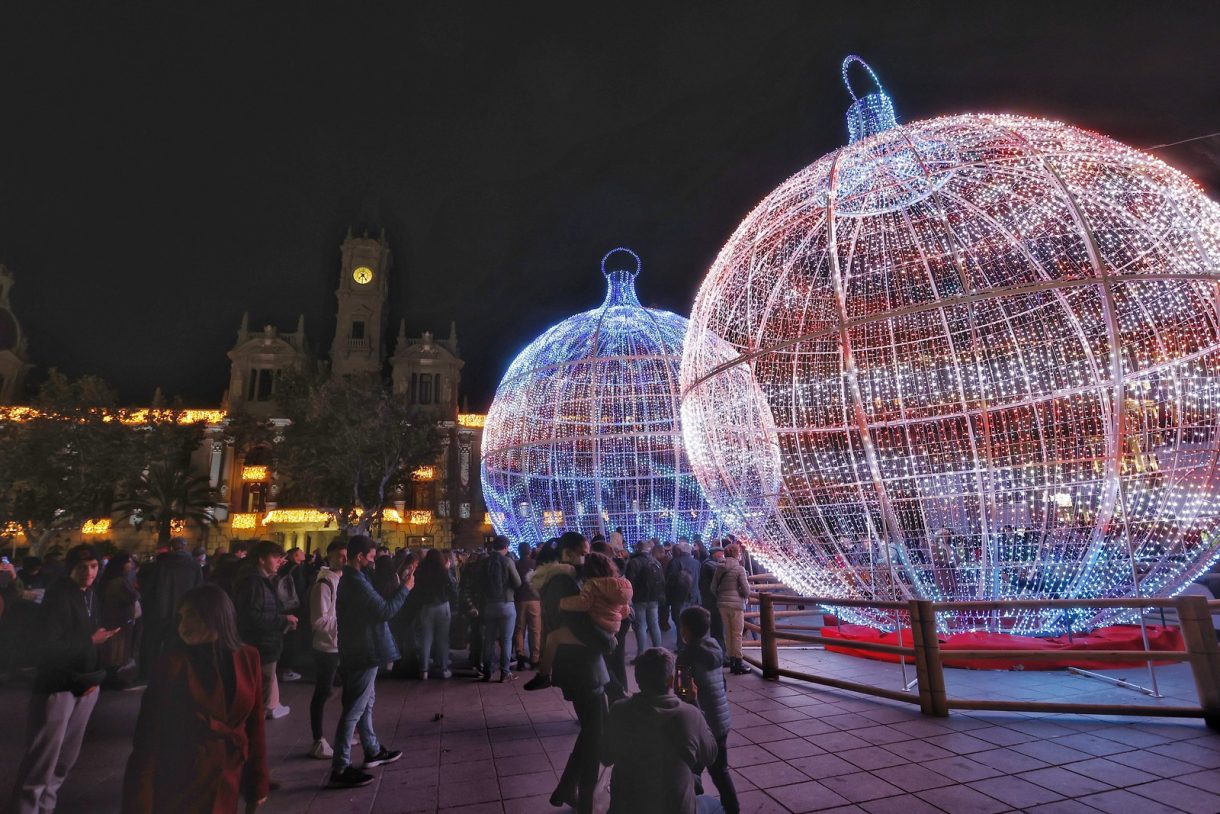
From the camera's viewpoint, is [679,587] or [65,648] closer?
[65,648]

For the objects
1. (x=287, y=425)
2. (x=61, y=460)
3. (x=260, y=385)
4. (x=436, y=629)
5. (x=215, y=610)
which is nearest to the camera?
(x=215, y=610)

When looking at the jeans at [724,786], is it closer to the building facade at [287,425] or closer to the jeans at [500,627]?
the jeans at [500,627]

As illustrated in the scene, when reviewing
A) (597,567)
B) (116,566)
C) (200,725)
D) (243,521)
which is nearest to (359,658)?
(597,567)

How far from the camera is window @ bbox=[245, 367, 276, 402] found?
3842 cm

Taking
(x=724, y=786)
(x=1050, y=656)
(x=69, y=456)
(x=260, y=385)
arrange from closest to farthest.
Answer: (x=724, y=786)
(x=1050, y=656)
(x=69, y=456)
(x=260, y=385)

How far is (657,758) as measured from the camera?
2586 mm

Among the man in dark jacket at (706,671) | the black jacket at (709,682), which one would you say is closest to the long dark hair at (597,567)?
the man in dark jacket at (706,671)

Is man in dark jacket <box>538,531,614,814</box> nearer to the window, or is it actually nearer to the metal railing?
the metal railing

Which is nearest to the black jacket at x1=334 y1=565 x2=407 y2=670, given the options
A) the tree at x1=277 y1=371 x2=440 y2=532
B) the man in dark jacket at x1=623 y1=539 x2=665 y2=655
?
the man in dark jacket at x1=623 y1=539 x2=665 y2=655

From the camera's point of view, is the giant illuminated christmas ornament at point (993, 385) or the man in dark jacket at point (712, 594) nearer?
the giant illuminated christmas ornament at point (993, 385)

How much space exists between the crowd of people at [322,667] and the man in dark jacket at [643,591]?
20cm

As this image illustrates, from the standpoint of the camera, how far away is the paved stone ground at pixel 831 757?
3699mm

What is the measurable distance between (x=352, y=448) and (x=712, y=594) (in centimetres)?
2386

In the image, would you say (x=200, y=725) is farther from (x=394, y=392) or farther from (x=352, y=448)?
(x=394, y=392)
